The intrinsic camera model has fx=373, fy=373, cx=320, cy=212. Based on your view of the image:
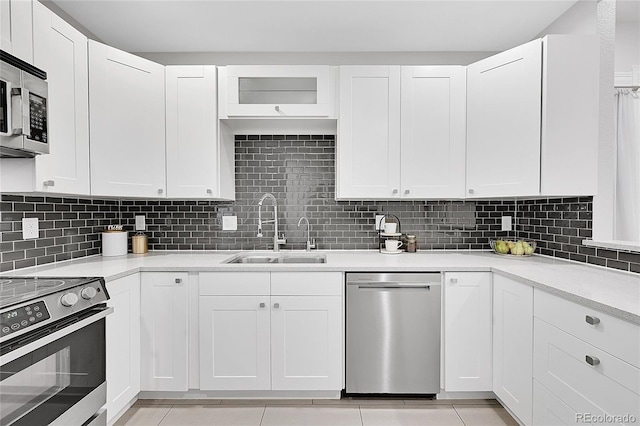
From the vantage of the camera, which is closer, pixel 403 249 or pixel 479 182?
pixel 479 182

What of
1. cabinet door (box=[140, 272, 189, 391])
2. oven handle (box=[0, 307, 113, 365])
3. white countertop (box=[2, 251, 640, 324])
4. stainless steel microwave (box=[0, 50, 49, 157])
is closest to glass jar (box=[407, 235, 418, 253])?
white countertop (box=[2, 251, 640, 324])

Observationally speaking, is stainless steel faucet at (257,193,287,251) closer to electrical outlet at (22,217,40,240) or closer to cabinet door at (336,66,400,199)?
cabinet door at (336,66,400,199)

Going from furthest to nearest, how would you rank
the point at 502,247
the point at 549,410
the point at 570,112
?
the point at 502,247
the point at 570,112
the point at 549,410

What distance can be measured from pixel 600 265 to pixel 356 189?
155 cm

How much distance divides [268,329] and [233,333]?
224mm

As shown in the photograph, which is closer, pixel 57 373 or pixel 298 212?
pixel 57 373

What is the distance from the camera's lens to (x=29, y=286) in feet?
5.35

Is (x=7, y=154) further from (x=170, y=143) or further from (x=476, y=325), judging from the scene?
(x=476, y=325)

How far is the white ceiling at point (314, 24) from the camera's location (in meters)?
2.38

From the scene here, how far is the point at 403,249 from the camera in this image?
3.06 metres

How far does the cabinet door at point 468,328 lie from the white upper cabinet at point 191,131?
1.82 meters

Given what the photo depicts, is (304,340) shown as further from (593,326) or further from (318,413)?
(593,326)

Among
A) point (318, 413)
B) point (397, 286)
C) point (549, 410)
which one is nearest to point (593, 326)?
point (549, 410)

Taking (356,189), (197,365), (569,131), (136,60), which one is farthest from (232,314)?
(569,131)
